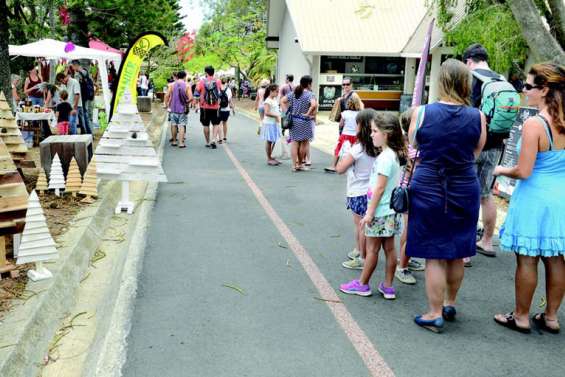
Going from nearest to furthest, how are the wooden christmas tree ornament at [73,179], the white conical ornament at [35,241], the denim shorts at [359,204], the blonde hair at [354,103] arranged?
the white conical ornament at [35,241] → the denim shorts at [359,204] → the wooden christmas tree ornament at [73,179] → the blonde hair at [354,103]

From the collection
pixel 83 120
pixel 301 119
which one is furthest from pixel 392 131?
pixel 83 120

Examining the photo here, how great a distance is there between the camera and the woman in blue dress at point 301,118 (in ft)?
37.3

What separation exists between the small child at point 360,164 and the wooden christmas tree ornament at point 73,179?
4.20 meters

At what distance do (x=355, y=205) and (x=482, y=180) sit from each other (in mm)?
1691

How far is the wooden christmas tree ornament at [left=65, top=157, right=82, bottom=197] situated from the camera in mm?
7801

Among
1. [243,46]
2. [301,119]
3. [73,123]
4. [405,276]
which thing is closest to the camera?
[405,276]

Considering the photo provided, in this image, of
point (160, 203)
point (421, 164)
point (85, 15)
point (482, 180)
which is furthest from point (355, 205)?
point (85, 15)

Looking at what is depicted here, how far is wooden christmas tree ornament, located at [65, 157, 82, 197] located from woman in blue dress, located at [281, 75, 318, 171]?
470 centimetres

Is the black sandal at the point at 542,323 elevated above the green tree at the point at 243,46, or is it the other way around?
the green tree at the point at 243,46

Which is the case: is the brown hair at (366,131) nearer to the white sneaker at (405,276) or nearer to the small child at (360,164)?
the small child at (360,164)

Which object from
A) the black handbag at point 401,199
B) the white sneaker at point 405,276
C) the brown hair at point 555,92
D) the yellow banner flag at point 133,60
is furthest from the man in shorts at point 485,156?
the yellow banner flag at point 133,60

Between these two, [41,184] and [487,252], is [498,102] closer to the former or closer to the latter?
[487,252]

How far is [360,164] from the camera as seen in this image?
16.8 ft

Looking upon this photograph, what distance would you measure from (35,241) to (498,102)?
4220mm
